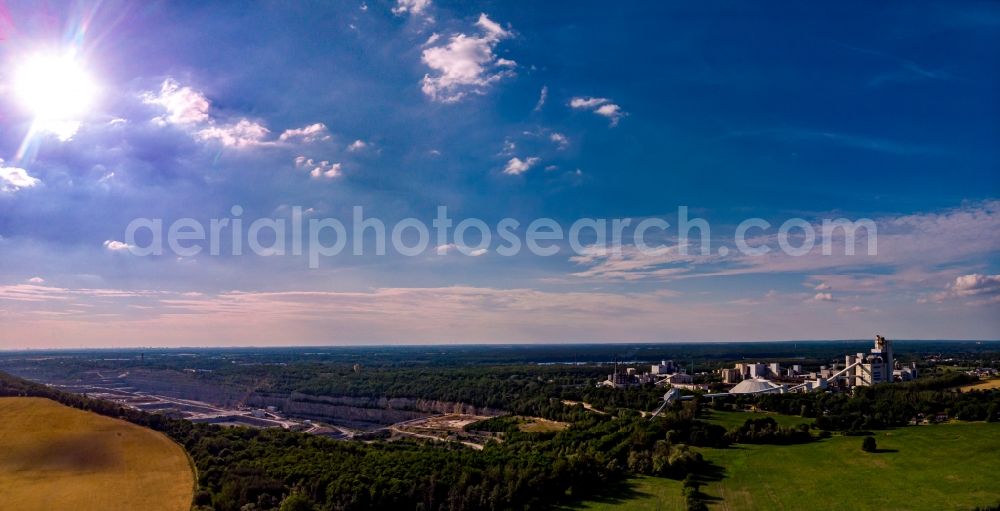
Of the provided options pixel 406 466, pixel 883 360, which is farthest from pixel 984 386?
pixel 406 466

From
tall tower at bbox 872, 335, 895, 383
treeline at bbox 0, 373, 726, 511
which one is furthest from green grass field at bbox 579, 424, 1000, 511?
tall tower at bbox 872, 335, 895, 383

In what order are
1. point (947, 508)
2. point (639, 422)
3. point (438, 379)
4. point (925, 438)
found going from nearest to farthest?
point (947, 508) < point (925, 438) < point (639, 422) < point (438, 379)

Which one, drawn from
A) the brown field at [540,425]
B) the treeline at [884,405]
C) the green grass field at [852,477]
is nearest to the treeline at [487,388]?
the brown field at [540,425]

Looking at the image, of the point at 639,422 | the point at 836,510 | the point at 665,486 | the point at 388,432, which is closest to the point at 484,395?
the point at 388,432

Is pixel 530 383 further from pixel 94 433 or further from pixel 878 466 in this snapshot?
pixel 94 433

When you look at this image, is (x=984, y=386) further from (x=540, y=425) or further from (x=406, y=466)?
(x=406, y=466)

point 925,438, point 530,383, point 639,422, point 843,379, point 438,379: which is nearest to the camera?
point 925,438
